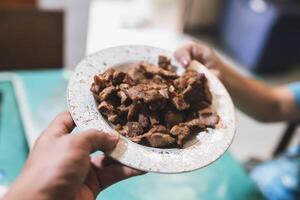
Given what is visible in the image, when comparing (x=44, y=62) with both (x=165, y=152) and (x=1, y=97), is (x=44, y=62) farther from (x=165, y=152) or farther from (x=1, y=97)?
(x=165, y=152)

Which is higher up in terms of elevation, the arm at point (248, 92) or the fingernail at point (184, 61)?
the fingernail at point (184, 61)

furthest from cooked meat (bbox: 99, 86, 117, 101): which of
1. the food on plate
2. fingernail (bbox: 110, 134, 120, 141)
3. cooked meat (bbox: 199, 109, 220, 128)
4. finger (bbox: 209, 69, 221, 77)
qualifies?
finger (bbox: 209, 69, 221, 77)

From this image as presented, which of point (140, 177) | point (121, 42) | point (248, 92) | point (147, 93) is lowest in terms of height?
point (140, 177)

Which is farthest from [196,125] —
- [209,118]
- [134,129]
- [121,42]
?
[121,42]

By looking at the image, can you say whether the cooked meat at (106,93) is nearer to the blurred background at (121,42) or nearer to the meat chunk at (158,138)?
the meat chunk at (158,138)

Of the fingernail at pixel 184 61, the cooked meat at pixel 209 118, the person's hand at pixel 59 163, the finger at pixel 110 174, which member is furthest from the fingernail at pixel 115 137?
the fingernail at pixel 184 61

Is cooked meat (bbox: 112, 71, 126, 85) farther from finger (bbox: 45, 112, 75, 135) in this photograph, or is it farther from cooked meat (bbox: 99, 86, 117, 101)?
finger (bbox: 45, 112, 75, 135)

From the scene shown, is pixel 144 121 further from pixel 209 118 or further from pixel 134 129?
pixel 209 118

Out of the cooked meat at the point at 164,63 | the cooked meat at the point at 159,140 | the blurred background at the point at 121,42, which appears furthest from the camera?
the blurred background at the point at 121,42
